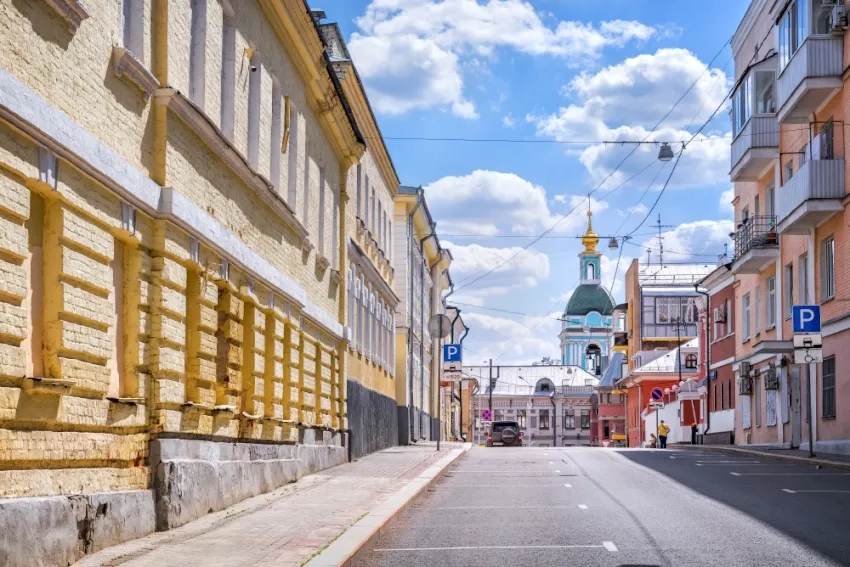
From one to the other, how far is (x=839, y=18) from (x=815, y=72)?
1.47m

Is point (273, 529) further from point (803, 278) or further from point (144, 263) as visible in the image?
point (803, 278)

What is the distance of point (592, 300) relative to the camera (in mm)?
167750

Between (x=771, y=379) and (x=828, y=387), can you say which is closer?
(x=828, y=387)

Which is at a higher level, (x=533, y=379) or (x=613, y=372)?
(x=613, y=372)

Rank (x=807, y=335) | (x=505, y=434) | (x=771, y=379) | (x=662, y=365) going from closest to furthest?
(x=807, y=335), (x=771, y=379), (x=505, y=434), (x=662, y=365)

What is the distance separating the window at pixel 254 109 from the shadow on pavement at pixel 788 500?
7751 millimetres

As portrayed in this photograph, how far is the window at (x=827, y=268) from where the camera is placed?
3212 centimetres

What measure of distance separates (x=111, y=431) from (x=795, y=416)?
1152 inches

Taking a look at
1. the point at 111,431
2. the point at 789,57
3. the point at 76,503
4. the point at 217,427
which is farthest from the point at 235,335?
the point at 789,57

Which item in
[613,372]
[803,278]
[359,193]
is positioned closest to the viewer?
[359,193]

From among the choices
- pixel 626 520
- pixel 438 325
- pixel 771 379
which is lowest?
pixel 626 520

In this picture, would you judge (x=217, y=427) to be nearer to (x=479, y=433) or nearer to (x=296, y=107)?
(x=296, y=107)

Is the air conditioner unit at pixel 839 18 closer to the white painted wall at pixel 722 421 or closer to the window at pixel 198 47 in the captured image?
the window at pixel 198 47

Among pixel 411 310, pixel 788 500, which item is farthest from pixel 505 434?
pixel 788 500
